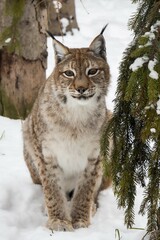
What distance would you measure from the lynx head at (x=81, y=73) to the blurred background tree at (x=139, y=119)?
1061mm

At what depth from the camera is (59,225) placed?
4.52 metres

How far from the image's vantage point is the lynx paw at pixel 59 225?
4.50 metres

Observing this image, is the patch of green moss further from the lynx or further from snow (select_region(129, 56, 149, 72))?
snow (select_region(129, 56, 149, 72))

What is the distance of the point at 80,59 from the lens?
441cm

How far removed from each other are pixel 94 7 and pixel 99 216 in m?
8.91

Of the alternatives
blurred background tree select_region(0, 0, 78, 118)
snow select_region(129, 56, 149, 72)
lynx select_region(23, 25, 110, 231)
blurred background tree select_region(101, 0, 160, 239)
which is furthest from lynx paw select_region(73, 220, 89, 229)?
blurred background tree select_region(0, 0, 78, 118)

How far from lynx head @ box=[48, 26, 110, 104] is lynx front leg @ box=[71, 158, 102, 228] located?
59 cm

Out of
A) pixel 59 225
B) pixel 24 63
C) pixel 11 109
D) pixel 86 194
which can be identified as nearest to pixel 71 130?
pixel 86 194

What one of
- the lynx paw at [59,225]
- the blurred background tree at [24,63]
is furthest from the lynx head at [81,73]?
the blurred background tree at [24,63]

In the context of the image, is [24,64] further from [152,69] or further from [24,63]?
[152,69]

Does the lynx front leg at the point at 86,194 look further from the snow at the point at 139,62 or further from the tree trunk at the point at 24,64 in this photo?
the tree trunk at the point at 24,64

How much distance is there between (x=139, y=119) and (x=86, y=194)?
1.82m

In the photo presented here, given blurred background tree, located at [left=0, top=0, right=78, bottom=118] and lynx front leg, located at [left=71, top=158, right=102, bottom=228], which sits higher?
blurred background tree, located at [left=0, top=0, right=78, bottom=118]

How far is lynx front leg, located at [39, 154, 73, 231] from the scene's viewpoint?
4.62m
